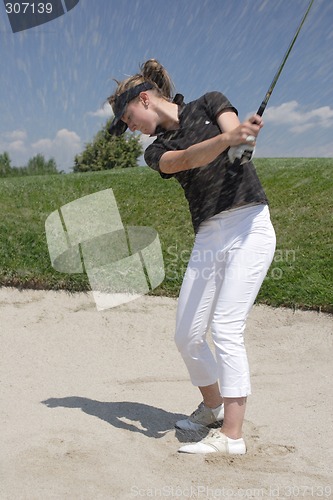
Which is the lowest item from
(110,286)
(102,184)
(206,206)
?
(110,286)

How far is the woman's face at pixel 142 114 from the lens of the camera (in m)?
3.43

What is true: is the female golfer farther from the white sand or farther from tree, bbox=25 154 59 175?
tree, bbox=25 154 59 175

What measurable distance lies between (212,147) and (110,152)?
27.3m

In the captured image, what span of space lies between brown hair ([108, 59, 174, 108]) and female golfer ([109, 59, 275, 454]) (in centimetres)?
1

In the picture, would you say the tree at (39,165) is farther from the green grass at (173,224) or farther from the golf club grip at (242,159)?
the golf club grip at (242,159)

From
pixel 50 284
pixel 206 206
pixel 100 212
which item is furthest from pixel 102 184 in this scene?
pixel 206 206

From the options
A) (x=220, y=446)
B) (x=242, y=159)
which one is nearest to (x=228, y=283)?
(x=242, y=159)

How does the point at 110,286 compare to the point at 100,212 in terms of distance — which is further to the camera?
the point at 100,212

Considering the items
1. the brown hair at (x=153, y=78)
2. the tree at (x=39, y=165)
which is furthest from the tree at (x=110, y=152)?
the brown hair at (x=153, y=78)

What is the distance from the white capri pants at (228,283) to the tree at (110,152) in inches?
1035

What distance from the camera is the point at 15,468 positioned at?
310cm

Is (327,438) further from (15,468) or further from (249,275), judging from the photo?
(15,468)

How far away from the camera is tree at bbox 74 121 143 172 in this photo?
29.7m

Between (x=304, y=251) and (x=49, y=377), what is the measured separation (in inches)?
127
